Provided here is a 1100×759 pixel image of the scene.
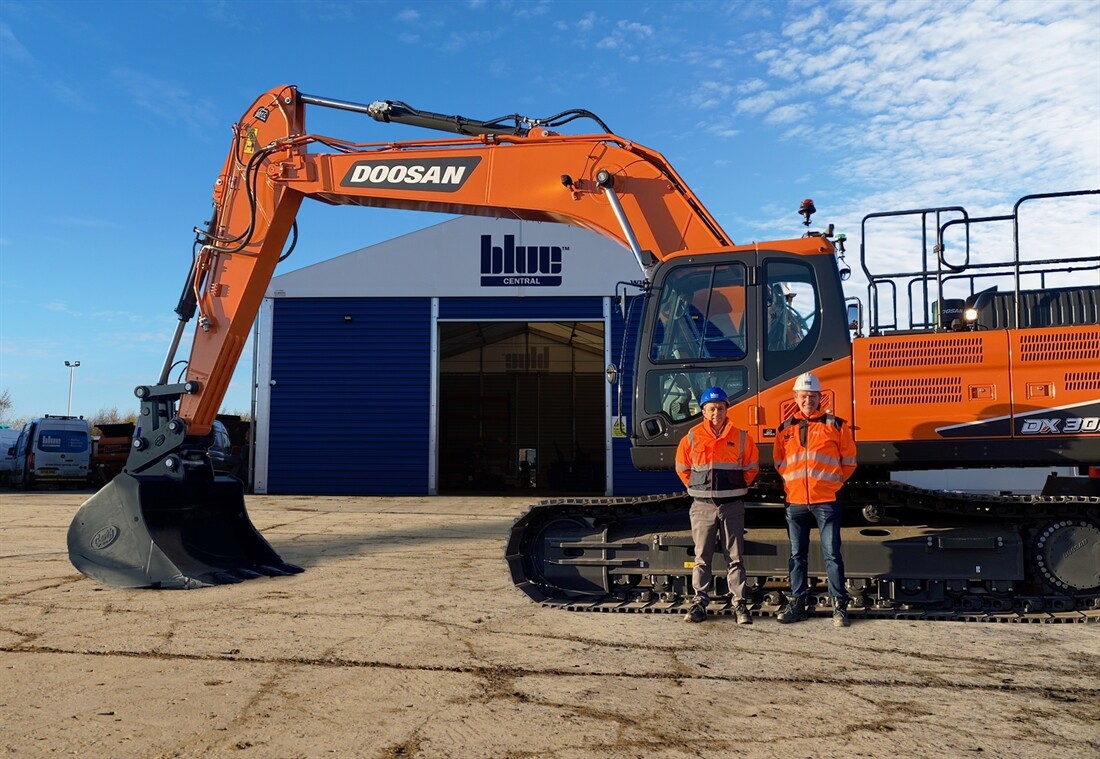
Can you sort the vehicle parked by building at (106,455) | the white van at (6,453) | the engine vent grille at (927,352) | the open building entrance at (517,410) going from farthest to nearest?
1. the open building entrance at (517,410)
2. the white van at (6,453)
3. the vehicle parked by building at (106,455)
4. the engine vent grille at (927,352)

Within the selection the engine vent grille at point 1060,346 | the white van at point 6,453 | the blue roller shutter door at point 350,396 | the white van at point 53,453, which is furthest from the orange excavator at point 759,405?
the white van at point 6,453

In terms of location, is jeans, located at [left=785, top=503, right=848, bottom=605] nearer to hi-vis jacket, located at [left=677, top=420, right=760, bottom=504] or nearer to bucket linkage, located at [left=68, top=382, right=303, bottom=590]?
hi-vis jacket, located at [left=677, top=420, right=760, bottom=504]

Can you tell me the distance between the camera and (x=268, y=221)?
28.6 feet

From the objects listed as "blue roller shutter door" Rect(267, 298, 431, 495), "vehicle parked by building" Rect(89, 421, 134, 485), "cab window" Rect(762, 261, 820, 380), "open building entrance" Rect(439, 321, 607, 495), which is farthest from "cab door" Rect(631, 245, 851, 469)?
"vehicle parked by building" Rect(89, 421, 134, 485)

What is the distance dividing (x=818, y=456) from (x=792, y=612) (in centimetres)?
123

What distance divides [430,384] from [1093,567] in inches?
649

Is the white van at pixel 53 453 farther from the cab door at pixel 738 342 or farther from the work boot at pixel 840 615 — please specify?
the work boot at pixel 840 615

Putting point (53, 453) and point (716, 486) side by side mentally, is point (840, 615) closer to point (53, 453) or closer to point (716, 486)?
point (716, 486)

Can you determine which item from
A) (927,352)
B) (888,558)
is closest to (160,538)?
(888,558)

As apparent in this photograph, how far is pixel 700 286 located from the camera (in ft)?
22.7

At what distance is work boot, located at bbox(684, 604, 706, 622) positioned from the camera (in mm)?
6492

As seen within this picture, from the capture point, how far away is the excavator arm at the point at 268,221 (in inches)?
303

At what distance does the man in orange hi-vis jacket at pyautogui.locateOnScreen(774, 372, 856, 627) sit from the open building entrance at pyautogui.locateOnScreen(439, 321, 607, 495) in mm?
20582

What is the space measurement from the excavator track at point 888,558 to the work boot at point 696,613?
0.23 metres
